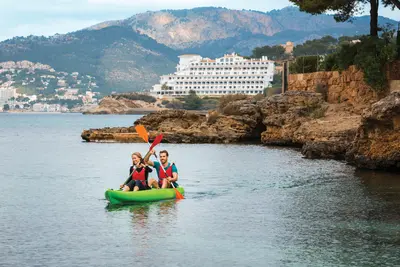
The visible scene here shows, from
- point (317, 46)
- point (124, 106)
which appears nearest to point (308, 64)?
point (317, 46)

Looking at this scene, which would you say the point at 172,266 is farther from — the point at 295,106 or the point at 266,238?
the point at 295,106

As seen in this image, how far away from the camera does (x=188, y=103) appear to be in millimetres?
169750

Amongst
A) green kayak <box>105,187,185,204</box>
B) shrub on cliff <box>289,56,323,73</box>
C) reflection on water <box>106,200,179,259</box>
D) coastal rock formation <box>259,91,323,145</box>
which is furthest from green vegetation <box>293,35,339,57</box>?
reflection on water <box>106,200,179,259</box>

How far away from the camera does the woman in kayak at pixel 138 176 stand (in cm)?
2002

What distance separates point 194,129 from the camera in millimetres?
47094

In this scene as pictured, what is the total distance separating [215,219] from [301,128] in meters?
21.1

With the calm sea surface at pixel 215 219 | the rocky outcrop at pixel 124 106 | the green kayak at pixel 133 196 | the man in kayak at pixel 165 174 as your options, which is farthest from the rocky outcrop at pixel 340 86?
the rocky outcrop at pixel 124 106

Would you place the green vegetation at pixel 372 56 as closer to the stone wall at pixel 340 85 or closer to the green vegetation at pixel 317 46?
the stone wall at pixel 340 85

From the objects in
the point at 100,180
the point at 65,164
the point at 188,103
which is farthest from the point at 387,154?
the point at 188,103

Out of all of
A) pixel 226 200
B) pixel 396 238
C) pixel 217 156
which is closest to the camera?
pixel 396 238

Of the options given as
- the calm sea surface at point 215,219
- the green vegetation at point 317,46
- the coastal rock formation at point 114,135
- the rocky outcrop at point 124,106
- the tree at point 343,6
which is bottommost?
the calm sea surface at point 215,219

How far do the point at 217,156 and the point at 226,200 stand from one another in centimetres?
1477

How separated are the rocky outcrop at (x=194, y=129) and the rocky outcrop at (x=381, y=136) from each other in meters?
17.7

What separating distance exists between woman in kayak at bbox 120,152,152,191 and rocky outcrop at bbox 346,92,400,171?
1024 centimetres
